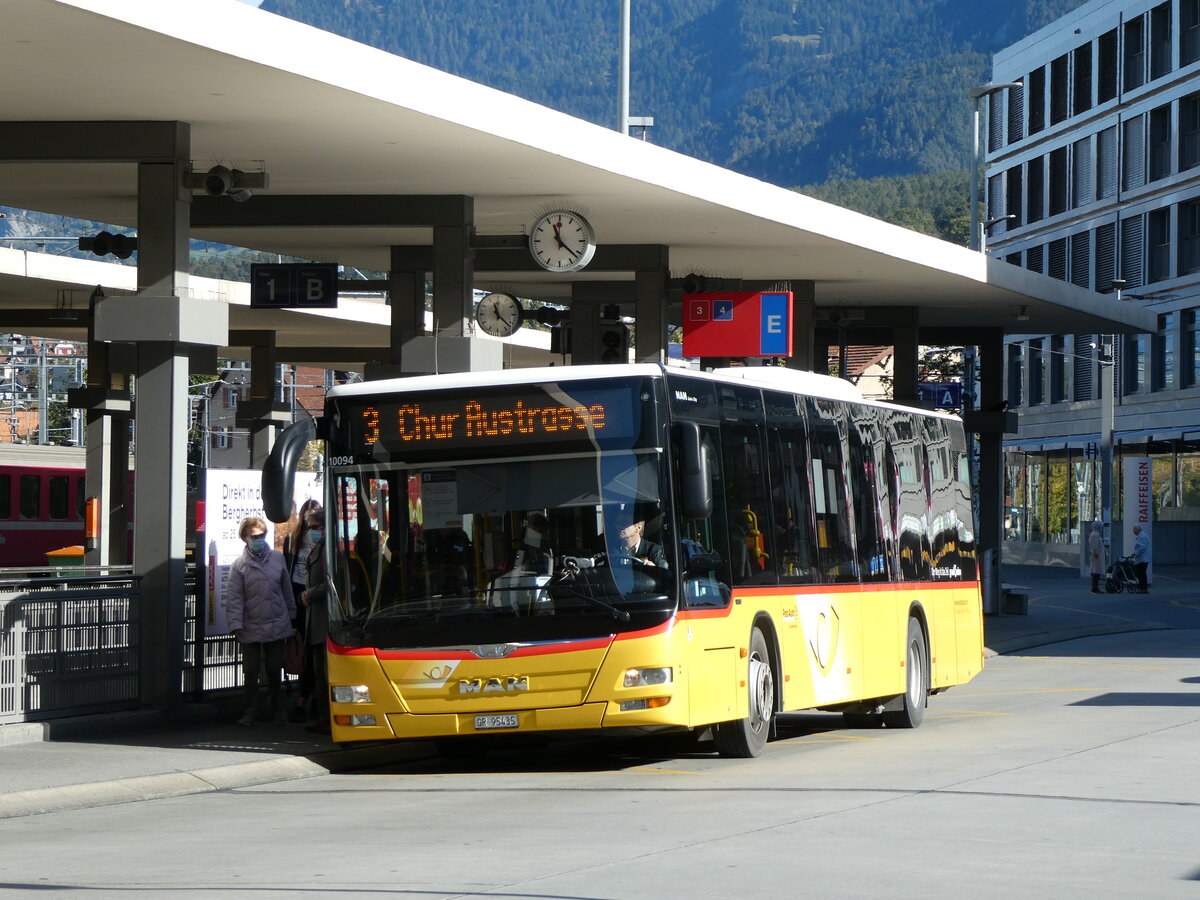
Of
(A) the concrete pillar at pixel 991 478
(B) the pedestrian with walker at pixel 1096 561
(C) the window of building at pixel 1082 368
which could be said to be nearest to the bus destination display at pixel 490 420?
(A) the concrete pillar at pixel 991 478

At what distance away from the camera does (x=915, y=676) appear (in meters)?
19.0

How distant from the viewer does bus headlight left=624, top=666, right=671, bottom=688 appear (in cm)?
1362

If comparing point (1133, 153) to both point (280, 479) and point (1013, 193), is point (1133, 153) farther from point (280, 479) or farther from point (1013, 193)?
point (280, 479)

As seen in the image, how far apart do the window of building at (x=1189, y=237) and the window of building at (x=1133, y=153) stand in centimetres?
290

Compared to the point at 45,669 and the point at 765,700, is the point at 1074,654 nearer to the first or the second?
the point at 765,700

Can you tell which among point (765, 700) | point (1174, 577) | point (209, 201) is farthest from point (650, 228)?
point (1174, 577)

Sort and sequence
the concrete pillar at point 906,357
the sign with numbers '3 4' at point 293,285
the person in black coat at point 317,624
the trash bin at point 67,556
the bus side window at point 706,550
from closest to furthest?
the bus side window at point 706,550 → the person in black coat at point 317,624 → the sign with numbers '3 4' at point 293,285 → the concrete pillar at point 906,357 → the trash bin at point 67,556

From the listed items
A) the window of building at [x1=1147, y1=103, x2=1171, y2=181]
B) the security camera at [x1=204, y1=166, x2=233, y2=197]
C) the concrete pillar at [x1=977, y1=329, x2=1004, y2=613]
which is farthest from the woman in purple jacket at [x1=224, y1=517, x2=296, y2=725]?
the window of building at [x1=1147, y1=103, x2=1171, y2=181]

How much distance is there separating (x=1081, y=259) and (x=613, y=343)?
41388 mm

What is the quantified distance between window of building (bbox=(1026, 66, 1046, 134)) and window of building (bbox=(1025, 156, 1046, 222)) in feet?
3.97

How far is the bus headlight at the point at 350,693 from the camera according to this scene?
14.1 metres

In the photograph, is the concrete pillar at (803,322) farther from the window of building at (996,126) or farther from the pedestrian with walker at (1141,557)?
the window of building at (996,126)

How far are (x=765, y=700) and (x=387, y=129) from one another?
6434 mm

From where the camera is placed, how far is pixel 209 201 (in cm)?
2348
